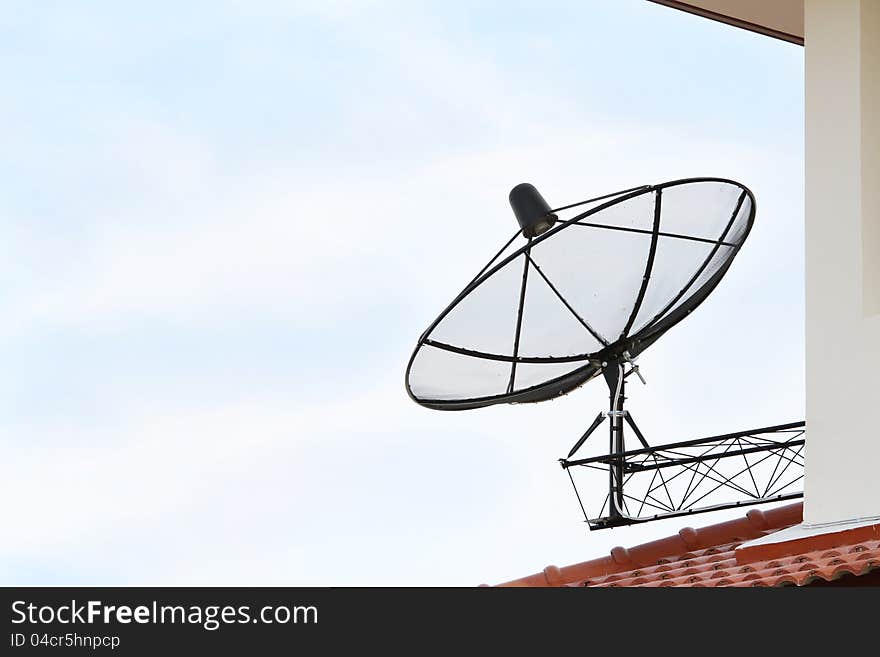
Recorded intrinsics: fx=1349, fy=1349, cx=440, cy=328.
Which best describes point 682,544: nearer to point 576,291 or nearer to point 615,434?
point 615,434

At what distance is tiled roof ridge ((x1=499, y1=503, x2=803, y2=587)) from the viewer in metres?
10.4

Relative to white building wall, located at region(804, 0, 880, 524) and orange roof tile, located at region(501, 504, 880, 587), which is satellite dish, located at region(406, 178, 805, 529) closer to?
orange roof tile, located at region(501, 504, 880, 587)

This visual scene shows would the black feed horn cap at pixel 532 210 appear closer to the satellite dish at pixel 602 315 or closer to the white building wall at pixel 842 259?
the satellite dish at pixel 602 315

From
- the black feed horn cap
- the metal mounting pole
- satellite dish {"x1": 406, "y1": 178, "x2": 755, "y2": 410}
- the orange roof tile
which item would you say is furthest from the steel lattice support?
the black feed horn cap

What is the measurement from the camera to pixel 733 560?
28.5 feet

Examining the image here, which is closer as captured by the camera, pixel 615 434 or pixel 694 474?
pixel 694 474

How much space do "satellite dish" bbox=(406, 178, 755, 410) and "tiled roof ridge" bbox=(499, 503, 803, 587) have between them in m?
1.38

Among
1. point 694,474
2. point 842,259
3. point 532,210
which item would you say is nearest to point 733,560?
point 694,474

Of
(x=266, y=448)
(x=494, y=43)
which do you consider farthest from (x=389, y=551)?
(x=494, y=43)

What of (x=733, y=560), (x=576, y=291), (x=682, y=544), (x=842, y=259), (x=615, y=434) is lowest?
(x=733, y=560)

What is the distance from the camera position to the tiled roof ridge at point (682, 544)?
10.4m

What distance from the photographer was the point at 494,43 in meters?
23.2

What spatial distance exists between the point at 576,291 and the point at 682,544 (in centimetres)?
214
